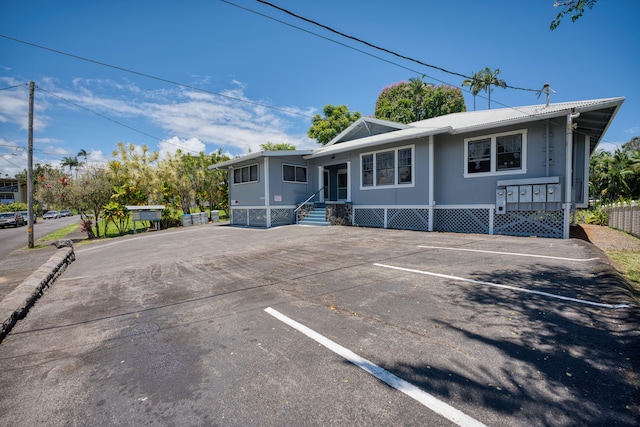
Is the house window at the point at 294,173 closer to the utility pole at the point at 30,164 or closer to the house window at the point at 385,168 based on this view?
the house window at the point at 385,168

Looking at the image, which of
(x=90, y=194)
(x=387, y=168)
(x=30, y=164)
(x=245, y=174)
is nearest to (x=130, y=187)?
(x=90, y=194)

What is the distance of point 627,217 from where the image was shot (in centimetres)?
1150

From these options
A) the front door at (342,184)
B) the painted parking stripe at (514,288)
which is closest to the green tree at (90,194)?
the front door at (342,184)

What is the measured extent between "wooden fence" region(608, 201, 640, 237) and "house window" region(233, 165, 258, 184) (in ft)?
53.6

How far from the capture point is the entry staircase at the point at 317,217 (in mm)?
14992

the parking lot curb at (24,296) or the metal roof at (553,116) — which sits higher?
the metal roof at (553,116)

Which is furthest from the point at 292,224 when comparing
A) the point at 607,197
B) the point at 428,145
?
the point at 607,197

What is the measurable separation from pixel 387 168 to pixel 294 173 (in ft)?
18.2

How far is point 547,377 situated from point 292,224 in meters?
14.4

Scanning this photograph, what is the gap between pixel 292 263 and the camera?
685cm

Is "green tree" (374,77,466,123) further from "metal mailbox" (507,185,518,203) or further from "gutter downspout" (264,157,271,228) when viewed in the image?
"metal mailbox" (507,185,518,203)

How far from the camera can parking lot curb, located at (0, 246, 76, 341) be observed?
3742mm

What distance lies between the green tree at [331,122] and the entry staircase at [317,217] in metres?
18.0

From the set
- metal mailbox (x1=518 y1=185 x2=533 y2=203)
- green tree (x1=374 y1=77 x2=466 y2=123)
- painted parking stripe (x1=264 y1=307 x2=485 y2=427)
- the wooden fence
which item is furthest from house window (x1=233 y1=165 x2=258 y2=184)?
green tree (x1=374 y1=77 x2=466 y2=123)
